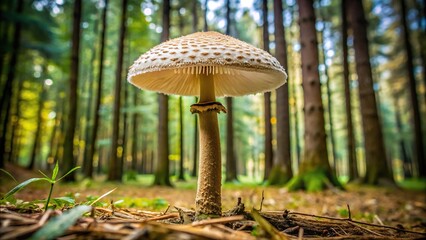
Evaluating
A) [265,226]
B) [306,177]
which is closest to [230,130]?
[306,177]

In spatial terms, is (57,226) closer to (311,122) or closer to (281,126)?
(311,122)

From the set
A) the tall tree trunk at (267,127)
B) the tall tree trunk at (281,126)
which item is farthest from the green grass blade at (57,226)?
the tall tree trunk at (267,127)

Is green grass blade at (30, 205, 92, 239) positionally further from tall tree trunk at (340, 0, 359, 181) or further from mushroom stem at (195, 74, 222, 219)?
tall tree trunk at (340, 0, 359, 181)

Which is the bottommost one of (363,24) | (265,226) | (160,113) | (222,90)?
(265,226)

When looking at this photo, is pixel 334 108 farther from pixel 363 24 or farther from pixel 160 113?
pixel 160 113

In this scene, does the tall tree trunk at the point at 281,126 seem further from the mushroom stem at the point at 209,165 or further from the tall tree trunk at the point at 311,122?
the mushroom stem at the point at 209,165

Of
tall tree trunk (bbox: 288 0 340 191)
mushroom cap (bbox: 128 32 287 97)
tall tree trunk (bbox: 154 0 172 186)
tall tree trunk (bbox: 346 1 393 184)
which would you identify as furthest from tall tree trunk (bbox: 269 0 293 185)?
mushroom cap (bbox: 128 32 287 97)

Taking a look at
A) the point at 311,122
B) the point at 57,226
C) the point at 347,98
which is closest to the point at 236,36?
the point at 347,98
